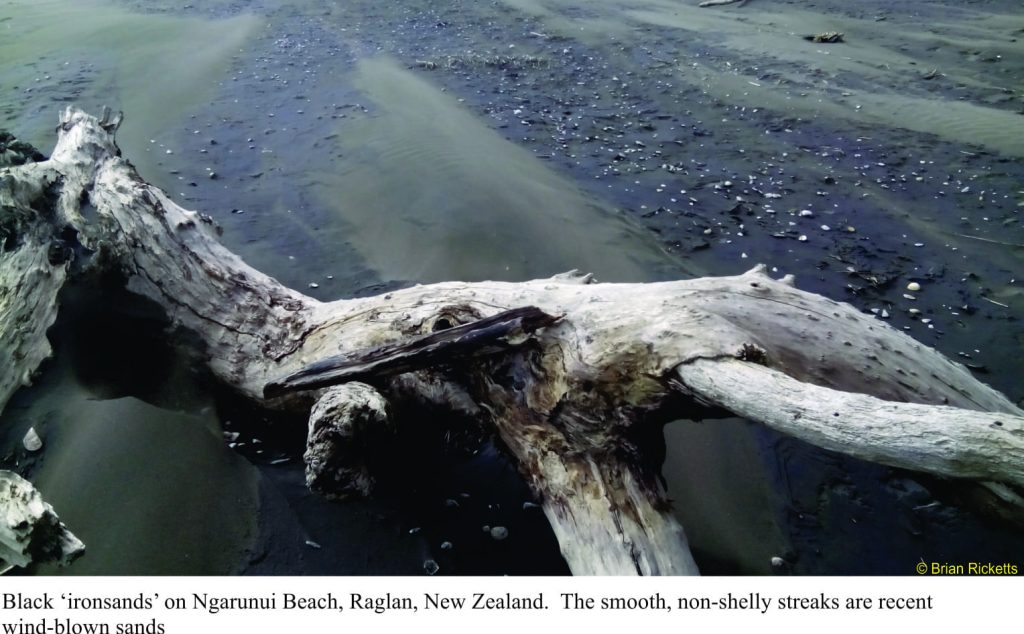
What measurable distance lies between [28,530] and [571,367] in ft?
6.76

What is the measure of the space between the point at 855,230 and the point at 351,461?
4.85m

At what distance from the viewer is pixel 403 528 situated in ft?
10.0

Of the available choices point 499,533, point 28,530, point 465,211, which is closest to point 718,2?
point 465,211

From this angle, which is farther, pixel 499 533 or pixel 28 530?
pixel 499 533

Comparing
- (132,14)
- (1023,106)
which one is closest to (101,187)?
(1023,106)

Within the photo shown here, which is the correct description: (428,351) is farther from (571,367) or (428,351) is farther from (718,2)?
(718,2)

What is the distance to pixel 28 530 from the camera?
229 cm

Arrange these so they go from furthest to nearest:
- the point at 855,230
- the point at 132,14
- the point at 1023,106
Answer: the point at 132,14, the point at 1023,106, the point at 855,230

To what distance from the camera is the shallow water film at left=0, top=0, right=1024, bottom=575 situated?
3061mm

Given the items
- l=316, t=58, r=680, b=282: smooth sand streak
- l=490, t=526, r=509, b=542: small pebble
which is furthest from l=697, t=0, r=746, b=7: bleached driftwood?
l=490, t=526, r=509, b=542: small pebble

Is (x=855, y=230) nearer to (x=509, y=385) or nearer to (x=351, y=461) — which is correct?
(x=509, y=385)

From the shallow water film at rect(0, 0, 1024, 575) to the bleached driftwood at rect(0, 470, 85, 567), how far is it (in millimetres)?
375

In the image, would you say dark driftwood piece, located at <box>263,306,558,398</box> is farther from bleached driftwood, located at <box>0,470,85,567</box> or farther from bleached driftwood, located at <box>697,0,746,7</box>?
bleached driftwood, located at <box>697,0,746,7</box>

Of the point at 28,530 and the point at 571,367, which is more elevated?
the point at 571,367
